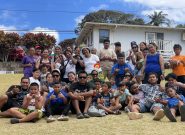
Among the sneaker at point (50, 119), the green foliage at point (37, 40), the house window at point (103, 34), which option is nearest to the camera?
the sneaker at point (50, 119)

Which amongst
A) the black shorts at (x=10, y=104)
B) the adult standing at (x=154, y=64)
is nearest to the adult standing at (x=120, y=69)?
the adult standing at (x=154, y=64)

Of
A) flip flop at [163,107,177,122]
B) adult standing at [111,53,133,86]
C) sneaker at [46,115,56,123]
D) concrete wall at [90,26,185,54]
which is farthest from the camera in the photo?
concrete wall at [90,26,185,54]

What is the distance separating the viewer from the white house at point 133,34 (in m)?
30.8

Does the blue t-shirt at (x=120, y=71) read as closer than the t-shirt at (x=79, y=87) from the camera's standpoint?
No

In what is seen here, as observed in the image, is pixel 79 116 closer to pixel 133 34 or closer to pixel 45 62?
pixel 45 62

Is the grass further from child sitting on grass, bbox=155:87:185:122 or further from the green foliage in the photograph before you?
the green foliage

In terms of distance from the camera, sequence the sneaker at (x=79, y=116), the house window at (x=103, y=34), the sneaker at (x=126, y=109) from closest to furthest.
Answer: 1. the sneaker at (x=79, y=116)
2. the sneaker at (x=126, y=109)
3. the house window at (x=103, y=34)

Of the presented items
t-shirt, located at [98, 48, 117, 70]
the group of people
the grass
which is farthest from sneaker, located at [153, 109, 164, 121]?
t-shirt, located at [98, 48, 117, 70]

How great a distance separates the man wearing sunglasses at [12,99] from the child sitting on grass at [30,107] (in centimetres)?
36

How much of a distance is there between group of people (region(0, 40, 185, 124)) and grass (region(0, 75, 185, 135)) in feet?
0.78

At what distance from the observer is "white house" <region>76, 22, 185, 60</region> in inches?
1211

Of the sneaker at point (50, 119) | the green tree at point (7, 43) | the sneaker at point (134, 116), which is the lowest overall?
the sneaker at point (50, 119)

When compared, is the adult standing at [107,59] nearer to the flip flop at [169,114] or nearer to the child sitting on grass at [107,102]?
the child sitting on grass at [107,102]

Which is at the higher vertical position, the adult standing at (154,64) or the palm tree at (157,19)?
the palm tree at (157,19)
